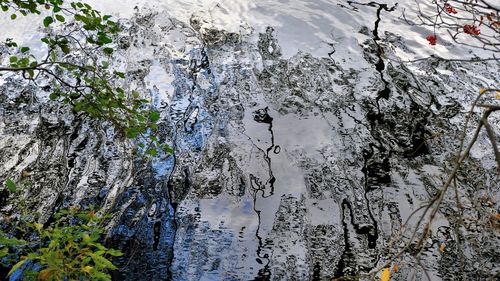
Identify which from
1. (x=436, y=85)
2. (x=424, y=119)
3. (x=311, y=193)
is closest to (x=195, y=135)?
(x=311, y=193)

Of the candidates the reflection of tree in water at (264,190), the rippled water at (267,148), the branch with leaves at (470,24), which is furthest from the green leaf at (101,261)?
the branch with leaves at (470,24)

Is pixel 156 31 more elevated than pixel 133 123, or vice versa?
pixel 156 31

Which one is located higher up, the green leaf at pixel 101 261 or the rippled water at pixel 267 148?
the rippled water at pixel 267 148

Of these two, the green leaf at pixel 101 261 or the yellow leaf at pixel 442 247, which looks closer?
the green leaf at pixel 101 261

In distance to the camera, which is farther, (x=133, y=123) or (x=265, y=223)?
(x=265, y=223)

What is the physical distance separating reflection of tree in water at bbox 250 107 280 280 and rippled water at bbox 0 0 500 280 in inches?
0.6

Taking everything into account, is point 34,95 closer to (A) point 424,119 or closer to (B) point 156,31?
(B) point 156,31

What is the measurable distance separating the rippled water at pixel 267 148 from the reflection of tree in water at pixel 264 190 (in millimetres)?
14

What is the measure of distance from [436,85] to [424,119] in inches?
28.8

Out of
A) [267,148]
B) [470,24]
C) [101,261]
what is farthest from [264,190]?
[470,24]

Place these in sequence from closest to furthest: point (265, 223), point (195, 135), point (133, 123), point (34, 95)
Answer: point (133, 123), point (265, 223), point (195, 135), point (34, 95)

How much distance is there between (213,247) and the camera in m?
4.45

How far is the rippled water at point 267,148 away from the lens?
4.44 meters

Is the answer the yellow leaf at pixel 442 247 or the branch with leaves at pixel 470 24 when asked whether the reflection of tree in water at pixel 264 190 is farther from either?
the branch with leaves at pixel 470 24
